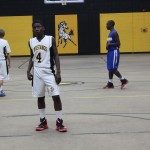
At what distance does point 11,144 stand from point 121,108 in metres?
3.25

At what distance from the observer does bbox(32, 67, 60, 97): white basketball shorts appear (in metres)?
6.98

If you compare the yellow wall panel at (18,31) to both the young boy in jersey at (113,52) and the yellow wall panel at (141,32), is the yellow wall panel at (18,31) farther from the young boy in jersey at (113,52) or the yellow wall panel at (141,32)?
the young boy in jersey at (113,52)

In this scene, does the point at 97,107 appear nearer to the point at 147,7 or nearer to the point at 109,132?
the point at 109,132

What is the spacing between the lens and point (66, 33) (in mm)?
27328

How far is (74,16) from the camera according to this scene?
27.2m

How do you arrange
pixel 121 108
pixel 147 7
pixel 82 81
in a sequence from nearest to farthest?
pixel 121 108
pixel 82 81
pixel 147 7

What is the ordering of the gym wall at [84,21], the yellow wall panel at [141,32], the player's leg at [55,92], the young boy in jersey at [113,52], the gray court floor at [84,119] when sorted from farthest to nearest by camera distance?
the yellow wall panel at [141,32]
the gym wall at [84,21]
the young boy in jersey at [113,52]
the player's leg at [55,92]
the gray court floor at [84,119]

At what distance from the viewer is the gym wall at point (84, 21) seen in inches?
1069

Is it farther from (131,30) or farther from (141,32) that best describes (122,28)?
(141,32)

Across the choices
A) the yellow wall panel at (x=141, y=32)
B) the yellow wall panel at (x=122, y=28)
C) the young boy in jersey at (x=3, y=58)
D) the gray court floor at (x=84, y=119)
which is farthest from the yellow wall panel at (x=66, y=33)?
the young boy in jersey at (x=3, y=58)

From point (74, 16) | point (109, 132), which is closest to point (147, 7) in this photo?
point (74, 16)

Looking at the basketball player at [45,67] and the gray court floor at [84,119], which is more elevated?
the basketball player at [45,67]

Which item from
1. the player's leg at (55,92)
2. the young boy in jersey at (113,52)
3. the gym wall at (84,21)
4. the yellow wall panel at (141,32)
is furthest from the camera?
the yellow wall panel at (141,32)

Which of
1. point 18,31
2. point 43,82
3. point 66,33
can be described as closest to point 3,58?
point 43,82
